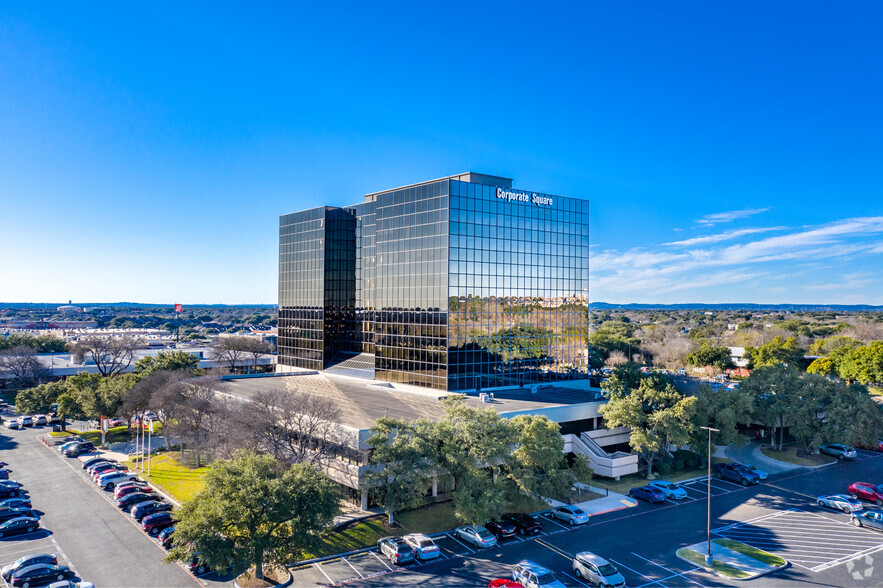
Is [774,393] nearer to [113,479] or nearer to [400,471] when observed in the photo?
[400,471]

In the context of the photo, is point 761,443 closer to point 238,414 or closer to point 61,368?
point 238,414

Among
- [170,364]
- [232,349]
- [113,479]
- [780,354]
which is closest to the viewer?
[113,479]

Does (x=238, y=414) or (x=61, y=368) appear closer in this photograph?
(x=238, y=414)

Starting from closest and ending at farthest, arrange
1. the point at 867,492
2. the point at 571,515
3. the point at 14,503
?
the point at 571,515 → the point at 14,503 → the point at 867,492

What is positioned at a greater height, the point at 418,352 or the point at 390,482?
the point at 418,352

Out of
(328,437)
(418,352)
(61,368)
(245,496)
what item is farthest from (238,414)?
(61,368)

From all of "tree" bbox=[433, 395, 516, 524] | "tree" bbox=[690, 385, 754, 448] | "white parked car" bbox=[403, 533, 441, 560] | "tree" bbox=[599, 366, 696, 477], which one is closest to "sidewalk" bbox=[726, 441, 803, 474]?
"tree" bbox=[690, 385, 754, 448]

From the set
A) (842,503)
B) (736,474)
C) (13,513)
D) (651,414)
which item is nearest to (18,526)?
(13,513)

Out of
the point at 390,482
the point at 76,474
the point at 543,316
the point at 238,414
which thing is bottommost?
the point at 76,474
